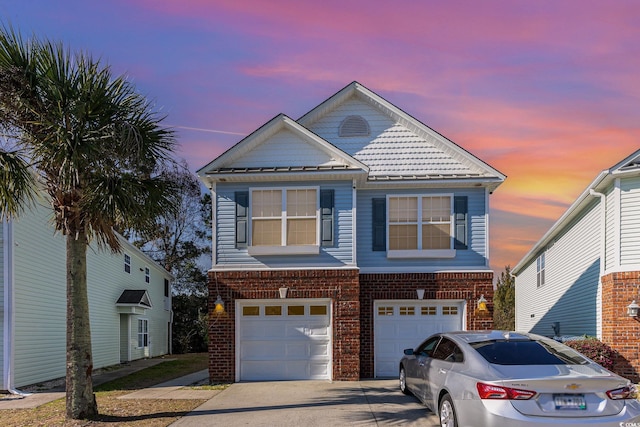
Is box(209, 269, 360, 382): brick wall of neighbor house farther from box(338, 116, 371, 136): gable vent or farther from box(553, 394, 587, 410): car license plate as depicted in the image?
box(553, 394, 587, 410): car license plate

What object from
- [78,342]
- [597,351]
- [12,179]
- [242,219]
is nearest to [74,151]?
[12,179]

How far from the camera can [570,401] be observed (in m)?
7.48

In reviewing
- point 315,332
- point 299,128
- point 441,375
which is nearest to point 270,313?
point 315,332

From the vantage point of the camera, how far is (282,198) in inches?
631

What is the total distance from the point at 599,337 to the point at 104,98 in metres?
13.9

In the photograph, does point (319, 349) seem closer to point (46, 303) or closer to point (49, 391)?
point (49, 391)

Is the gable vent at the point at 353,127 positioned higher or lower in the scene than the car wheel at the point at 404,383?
higher

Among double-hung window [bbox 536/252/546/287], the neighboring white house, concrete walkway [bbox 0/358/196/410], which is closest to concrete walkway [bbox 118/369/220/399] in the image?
concrete walkway [bbox 0/358/196/410]

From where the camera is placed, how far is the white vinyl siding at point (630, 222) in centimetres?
1530

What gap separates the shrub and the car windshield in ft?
22.7

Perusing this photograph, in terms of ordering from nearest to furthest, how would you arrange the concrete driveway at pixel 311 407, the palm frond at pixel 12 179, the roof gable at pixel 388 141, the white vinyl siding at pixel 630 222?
the concrete driveway at pixel 311 407 < the palm frond at pixel 12 179 < the white vinyl siding at pixel 630 222 < the roof gable at pixel 388 141

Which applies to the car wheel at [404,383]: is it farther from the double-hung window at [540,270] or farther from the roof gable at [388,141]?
the double-hung window at [540,270]

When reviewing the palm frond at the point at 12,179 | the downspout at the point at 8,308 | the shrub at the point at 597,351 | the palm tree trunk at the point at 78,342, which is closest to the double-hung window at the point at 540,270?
the shrub at the point at 597,351

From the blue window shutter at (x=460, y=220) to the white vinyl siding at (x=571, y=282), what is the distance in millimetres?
3937
